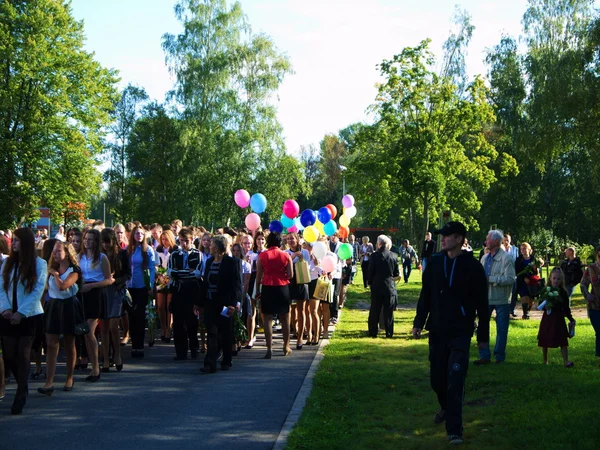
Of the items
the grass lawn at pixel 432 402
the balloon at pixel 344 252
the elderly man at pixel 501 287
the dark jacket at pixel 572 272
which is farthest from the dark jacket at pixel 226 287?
the dark jacket at pixel 572 272

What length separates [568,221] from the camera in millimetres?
60031

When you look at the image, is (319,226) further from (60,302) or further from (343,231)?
(60,302)

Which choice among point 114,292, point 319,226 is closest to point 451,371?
point 114,292

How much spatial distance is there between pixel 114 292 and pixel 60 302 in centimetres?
184

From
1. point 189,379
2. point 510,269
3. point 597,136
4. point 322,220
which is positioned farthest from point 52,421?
point 597,136

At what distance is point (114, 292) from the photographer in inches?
456

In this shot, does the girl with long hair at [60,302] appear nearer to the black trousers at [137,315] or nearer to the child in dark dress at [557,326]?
the black trousers at [137,315]

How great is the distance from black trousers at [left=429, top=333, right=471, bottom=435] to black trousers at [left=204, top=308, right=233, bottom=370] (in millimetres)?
4833

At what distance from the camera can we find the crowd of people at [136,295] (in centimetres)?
890

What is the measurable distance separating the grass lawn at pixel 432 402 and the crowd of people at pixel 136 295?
1.46 m

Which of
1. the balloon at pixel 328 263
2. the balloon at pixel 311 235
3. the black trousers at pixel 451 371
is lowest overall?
the black trousers at pixel 451 371

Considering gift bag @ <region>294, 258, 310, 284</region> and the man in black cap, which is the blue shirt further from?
the man in black cap

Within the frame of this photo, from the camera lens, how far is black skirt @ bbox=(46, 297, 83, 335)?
9.67 m

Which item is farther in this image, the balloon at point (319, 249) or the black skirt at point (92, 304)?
the balloon at point (319, 249)
